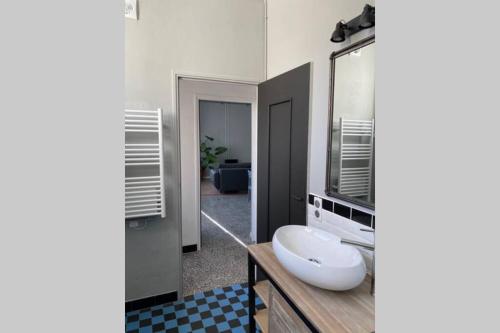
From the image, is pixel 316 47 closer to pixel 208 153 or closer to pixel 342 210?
pixel 342 210

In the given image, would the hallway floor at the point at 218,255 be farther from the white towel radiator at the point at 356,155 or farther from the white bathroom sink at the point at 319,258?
the white towel radiator at the point at 356,155

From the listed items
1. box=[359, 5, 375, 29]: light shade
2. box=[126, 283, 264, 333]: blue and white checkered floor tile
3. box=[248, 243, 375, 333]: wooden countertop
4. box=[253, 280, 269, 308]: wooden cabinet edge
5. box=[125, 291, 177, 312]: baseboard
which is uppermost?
box=[359, 5, 375, 29]: light shade

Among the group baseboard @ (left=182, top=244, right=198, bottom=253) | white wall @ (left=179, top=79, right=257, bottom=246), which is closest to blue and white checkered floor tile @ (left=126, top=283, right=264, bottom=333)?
baseboard @ (left=182, top=244, right=198, bottom=253)

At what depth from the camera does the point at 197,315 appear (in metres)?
2.21

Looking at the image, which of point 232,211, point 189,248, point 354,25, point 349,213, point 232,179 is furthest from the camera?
point 232,179

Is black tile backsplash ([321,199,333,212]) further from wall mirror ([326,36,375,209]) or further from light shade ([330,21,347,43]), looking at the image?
light shade ([330,21,347,43])

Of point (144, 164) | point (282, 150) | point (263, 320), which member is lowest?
point (263, 320)

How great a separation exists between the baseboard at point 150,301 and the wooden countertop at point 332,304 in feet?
4.59

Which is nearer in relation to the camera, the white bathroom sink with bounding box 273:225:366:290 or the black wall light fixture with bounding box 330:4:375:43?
the white bathroom sink with bounding box 273:225:366:290

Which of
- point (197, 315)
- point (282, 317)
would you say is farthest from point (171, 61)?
point (197, 315)

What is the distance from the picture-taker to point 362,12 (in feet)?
4.42

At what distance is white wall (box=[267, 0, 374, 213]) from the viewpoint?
1627mm

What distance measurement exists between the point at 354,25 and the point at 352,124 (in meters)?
0.52

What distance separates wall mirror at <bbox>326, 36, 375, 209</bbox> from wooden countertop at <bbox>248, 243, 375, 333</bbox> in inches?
17.7
